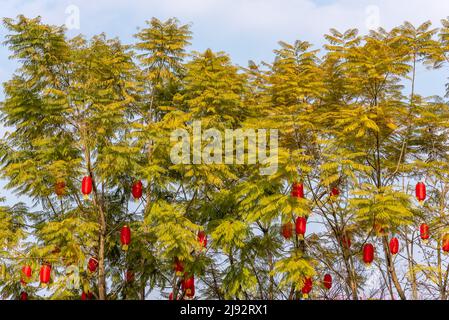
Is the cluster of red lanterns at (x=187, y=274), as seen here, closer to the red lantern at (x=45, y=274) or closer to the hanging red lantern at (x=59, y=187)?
the red lantern at (x=45, y=274)

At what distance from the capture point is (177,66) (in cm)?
1903

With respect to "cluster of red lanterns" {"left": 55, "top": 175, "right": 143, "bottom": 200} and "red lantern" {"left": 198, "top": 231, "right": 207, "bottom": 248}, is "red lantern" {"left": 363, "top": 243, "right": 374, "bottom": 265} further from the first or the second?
"cluster of red lanterns" {"left": 55, "top": 175, "right": 143, "bottom": 200}

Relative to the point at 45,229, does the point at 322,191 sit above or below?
above

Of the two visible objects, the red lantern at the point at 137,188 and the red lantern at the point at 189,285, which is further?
the red lantern at the point at 189,285

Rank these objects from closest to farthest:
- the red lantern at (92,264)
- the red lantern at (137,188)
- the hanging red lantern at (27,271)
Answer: the hanging red lantern at (27,271)
the red lantern at (137,188)
the red lantern at (92,264)

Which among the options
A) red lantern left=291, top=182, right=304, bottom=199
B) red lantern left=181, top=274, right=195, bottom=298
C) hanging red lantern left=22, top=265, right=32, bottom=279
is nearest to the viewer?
red lantern left=291, top=182, right=304, bottom=199

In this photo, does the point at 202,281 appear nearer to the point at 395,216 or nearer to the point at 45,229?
the point at 45,229

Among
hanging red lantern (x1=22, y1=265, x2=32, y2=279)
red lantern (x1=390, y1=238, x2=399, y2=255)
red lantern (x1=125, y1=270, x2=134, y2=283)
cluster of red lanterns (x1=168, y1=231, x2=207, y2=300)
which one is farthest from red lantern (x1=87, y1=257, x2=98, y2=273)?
red lantern (x1=390, y1=238, x2=399, y2=255)

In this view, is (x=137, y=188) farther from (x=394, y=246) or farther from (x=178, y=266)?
(x=394, y=246)

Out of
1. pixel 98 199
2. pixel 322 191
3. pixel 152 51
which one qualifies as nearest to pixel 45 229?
pixel 98 199

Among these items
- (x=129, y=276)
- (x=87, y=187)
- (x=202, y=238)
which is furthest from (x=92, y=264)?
(x=202, y=238)

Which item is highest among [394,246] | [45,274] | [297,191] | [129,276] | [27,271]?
[297,191]

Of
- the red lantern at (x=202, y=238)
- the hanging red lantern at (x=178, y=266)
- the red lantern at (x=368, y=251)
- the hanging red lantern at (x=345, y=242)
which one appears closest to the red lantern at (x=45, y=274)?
the hanging red lantern at (x=178, y=266)
